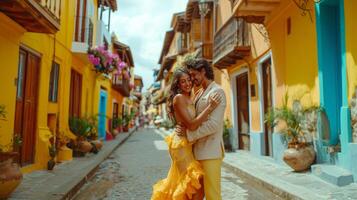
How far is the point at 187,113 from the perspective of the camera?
128 inches

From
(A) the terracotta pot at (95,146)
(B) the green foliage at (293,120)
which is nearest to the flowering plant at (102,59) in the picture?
(A) the terracotta pot at (95,146)

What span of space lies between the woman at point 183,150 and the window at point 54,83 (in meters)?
7.73

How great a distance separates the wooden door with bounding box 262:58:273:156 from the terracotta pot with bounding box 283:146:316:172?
329 centimetres

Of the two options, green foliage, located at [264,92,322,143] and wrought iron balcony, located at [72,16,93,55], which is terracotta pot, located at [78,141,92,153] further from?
green foliage, located at [264,92,322,143]

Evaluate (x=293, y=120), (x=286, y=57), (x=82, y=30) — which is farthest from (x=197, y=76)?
(x=82, y=30)

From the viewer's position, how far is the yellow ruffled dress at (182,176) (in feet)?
10.6

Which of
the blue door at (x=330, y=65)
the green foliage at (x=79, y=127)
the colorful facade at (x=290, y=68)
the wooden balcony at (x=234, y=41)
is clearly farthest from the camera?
the wooden balcony at (x=234, y=41)

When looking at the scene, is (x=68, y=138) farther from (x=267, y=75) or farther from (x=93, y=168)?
(x=267, y=75)

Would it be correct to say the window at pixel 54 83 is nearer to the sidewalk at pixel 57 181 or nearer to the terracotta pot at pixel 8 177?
the sidewalk at pixel 57 181

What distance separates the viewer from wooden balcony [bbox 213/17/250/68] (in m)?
12.7

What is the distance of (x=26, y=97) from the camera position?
8516 mm

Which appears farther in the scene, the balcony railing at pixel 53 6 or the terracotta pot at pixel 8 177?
the balcony railing at pixel 53 6

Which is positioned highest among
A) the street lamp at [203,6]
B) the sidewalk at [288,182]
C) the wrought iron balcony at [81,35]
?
the street lamp at [203,6]

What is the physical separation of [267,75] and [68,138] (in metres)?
6.81
